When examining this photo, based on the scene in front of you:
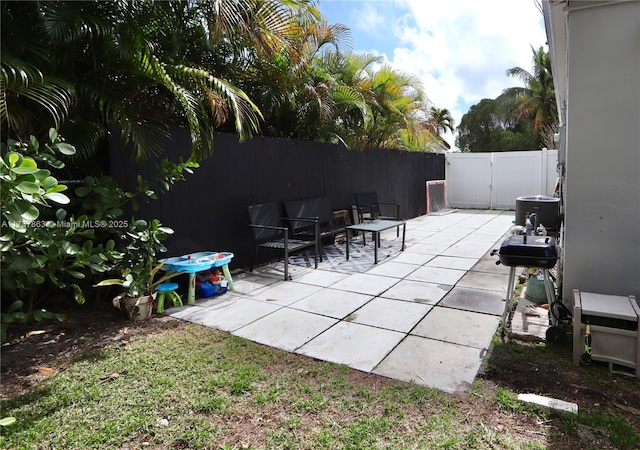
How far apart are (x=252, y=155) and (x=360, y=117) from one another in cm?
249

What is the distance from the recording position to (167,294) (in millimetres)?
3494

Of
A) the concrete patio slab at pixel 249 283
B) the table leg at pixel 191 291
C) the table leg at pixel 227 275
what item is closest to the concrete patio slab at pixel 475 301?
the concrete patio slab at pixel 249 283

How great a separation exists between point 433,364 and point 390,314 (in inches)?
34.5

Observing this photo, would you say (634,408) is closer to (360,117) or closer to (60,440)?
(60,440)

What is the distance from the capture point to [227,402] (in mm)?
2041

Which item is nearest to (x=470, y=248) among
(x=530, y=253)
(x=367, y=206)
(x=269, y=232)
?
(x=367, y=206)

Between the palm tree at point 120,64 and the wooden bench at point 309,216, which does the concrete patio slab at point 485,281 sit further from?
the palm tree at point 120,64

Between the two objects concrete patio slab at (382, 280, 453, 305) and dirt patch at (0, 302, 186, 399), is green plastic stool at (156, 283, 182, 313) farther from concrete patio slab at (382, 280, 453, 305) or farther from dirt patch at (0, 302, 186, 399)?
concrete patio slab at (382, 280, 453, 305)

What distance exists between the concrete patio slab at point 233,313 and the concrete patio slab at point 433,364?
1.24 metres

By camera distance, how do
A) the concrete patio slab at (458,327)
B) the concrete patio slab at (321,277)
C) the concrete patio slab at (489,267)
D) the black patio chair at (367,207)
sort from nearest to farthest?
the concrete patio slab at (458,327) < the concrete patio slab at (321,277) < the concrete patio slab at (489,267) < the black patio chair at (367,207)

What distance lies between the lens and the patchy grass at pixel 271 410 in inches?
68.6

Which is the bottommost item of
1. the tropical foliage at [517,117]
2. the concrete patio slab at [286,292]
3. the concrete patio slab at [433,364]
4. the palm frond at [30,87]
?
the concrete patio slab at [433,364]

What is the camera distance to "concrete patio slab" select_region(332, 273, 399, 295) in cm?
397

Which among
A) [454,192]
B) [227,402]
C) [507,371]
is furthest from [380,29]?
[454,192]
